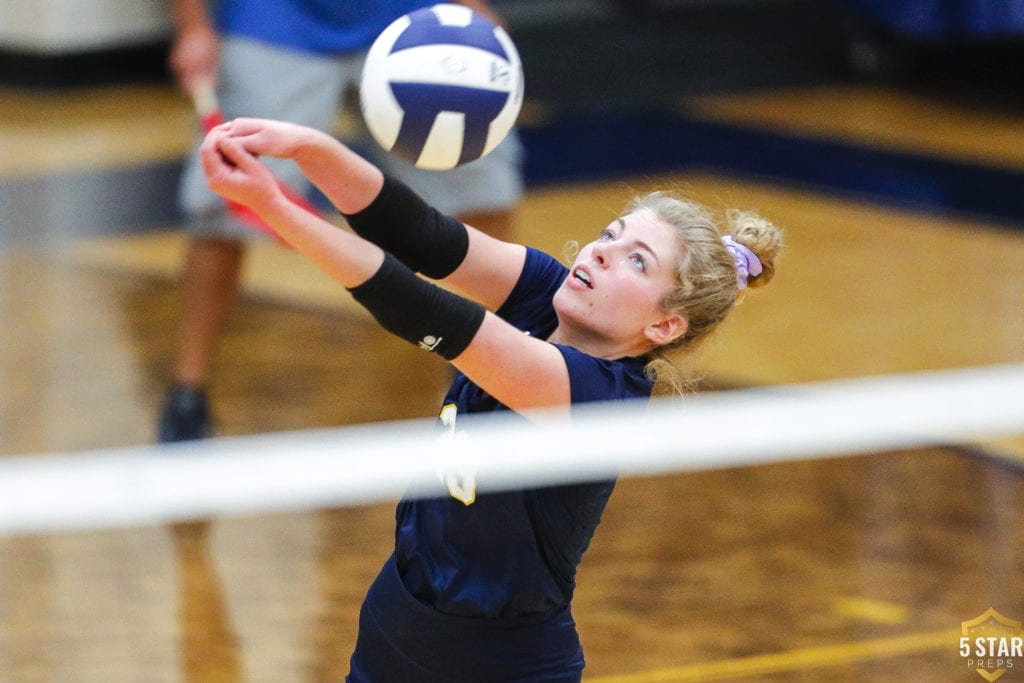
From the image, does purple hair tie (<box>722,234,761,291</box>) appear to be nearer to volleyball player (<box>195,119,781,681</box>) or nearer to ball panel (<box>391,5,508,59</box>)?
volleyball player (<box>195,119,781,681</box>)

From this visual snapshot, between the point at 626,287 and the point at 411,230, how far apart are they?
1.04 ft

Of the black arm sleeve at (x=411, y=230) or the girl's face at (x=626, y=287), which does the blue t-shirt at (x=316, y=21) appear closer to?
the black arm sleeve at (x=411, y=230)

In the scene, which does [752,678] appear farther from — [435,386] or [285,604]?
[435,386]

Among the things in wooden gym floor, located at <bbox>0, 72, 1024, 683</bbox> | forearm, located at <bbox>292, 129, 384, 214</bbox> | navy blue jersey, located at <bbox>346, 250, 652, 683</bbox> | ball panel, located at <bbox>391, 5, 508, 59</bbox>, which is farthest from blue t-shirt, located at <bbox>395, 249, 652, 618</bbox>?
wooden gym floor, located at <bbox>0, 72, 1024, 683</bbox>

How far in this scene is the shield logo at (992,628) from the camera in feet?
10.9

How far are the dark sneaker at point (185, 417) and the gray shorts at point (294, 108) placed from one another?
0.42 m

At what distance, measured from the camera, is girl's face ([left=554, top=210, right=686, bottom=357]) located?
7.07ft

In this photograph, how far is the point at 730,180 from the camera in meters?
7.47

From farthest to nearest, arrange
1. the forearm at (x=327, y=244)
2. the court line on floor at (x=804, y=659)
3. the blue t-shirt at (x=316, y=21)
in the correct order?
1. the blue t-shirt at (x=316, y=21)
2. the court line on floor at (x=804, y=659)
3. the forearm at (x=327, y=244)

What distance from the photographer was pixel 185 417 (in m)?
4.06

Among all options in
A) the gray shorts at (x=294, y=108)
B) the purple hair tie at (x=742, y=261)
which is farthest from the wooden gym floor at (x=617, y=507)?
the gray shorts at (x=294, y=108)

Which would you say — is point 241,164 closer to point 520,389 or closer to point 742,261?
point 520,389

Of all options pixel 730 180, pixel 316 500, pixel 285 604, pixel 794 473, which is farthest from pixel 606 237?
pixel 730 180

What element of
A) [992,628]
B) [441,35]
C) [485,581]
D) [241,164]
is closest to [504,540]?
[485,581]
